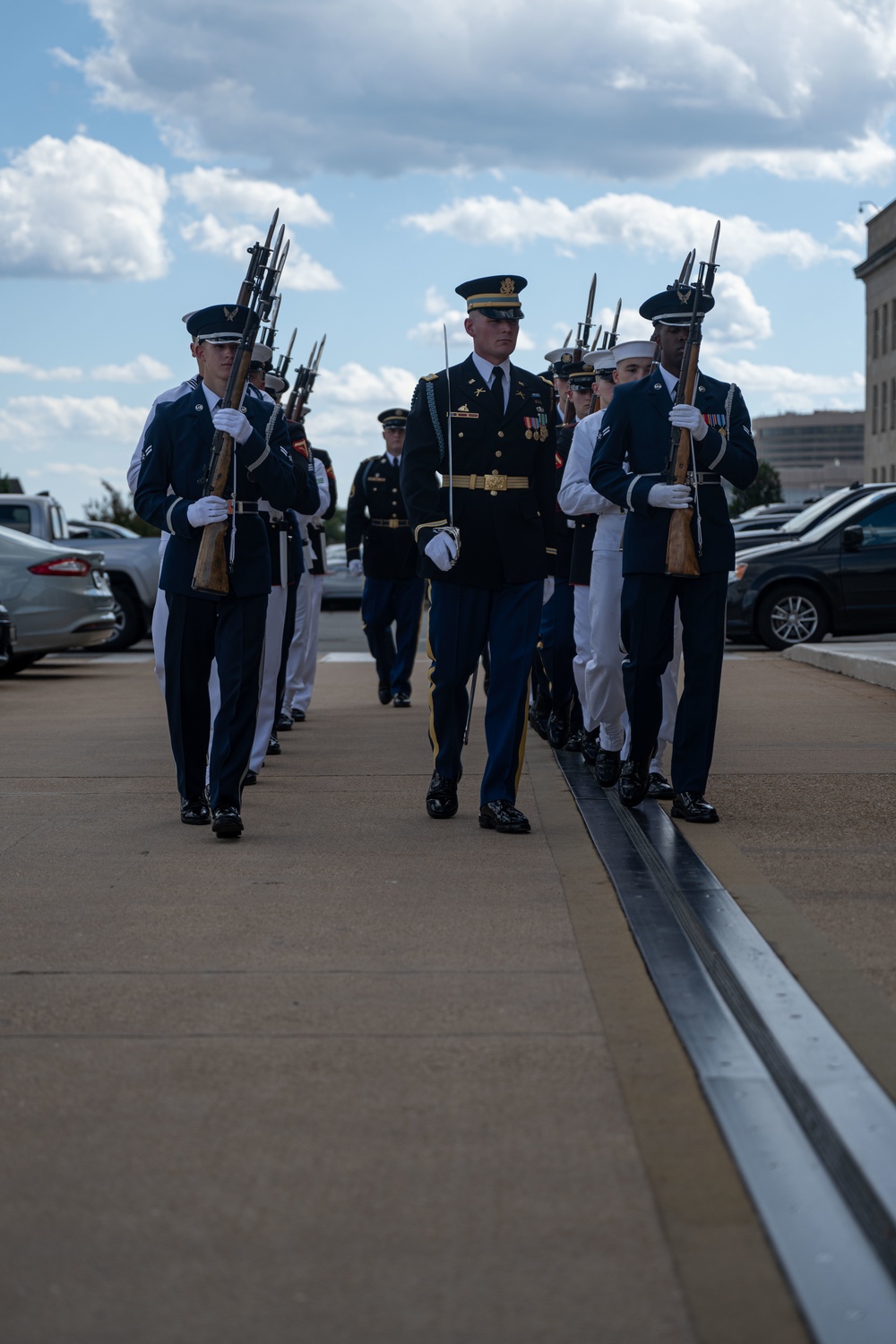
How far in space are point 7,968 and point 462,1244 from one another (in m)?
2.31

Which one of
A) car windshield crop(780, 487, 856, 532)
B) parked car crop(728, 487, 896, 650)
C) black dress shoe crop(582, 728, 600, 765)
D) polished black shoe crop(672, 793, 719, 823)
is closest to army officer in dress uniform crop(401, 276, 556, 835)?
polished black shoe crop(672, 793, 719, 823)

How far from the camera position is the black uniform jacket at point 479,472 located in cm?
756

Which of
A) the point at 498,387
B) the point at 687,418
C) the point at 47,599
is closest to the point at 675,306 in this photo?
the point at 687,418

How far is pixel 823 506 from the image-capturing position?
21.1 m

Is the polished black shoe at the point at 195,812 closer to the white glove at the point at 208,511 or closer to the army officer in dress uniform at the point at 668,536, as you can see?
the white glove at the point at 208,511

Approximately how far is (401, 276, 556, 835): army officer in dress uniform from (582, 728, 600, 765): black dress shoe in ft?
6.02

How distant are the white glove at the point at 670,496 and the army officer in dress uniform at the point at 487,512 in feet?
1.51

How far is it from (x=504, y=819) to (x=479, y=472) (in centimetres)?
145

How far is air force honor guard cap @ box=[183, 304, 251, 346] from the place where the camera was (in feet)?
24.2

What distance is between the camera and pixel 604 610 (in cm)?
885

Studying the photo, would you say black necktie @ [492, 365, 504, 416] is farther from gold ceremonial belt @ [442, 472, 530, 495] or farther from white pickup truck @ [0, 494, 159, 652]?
white pickup truck @ [0, 494, 159, 652]

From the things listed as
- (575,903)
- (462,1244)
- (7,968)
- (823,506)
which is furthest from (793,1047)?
(823,506)

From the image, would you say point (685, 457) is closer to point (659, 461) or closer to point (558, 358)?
point (659, 461)

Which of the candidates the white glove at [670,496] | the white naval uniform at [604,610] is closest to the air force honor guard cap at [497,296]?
the white glove at [670,496]
